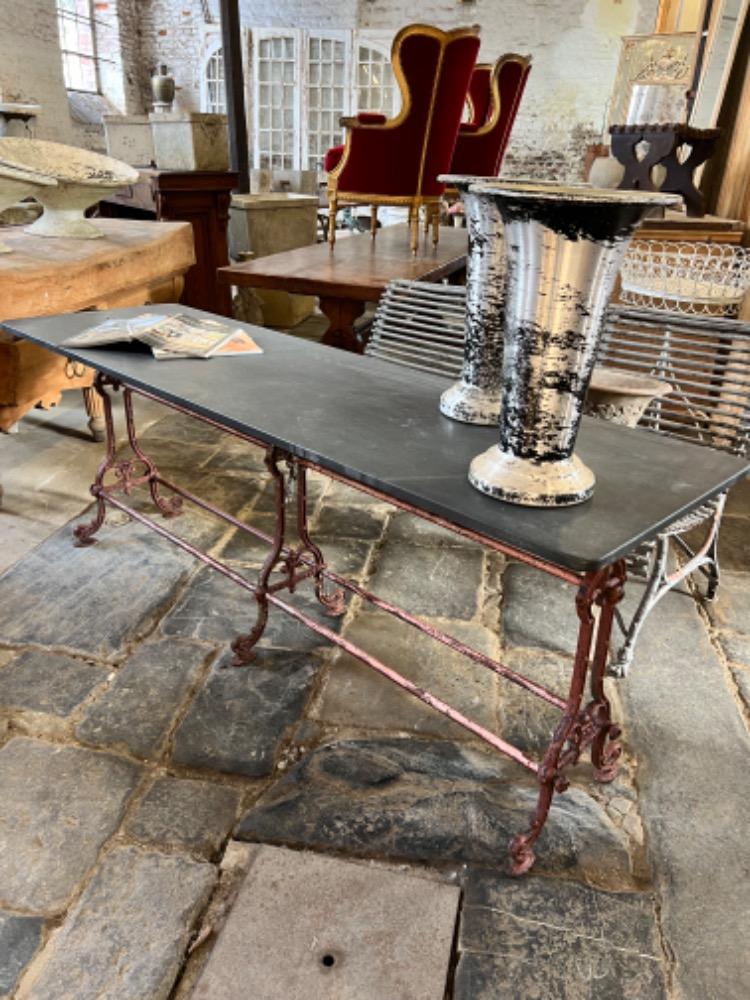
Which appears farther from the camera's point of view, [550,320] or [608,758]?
[608,758]

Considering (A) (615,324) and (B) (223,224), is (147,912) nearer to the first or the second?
(A) (615,324)

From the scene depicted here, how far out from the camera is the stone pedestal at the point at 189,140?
439cm

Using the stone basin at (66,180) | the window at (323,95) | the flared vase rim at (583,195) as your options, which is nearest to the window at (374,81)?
the window at (323,95)

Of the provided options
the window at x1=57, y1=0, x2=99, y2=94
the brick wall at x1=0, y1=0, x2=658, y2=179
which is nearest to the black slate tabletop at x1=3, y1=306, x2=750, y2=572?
the brick wall at x1=0, y1=0, x2=658, y2=179

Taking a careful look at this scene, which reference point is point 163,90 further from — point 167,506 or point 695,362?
point 695,362

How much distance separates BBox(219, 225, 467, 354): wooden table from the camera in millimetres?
3211

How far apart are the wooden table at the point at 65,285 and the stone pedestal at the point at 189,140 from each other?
5.00 feet

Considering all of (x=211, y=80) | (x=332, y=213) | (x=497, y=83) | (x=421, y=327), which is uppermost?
(x=211, y=80)

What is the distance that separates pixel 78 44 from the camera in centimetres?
951

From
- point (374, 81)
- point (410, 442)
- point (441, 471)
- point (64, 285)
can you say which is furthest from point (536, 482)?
point (374, 81)

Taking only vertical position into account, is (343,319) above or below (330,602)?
above

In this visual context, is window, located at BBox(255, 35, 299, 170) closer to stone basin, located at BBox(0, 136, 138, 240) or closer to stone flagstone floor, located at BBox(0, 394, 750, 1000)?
stone basin, located at BBox(0, 136, 138, 240)

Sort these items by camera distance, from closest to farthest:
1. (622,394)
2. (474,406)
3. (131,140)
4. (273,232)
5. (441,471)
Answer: (441,471)
(474,406)
(622,394)
(131,140)
(273,232)

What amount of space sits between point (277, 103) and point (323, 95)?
71 cm
